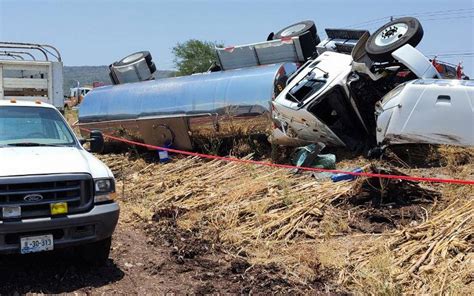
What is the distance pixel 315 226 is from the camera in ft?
21.9

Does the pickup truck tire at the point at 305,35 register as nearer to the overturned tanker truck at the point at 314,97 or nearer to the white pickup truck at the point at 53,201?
the overturned tanker truck at the point at 314,97

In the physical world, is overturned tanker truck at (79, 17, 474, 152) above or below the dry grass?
above

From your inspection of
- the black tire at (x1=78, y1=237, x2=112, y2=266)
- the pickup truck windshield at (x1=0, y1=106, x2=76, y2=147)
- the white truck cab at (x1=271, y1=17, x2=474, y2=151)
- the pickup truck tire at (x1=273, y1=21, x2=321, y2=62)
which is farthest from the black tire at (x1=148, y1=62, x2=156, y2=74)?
the black tire at (x1=78, y1=237, x2=112, y2=266)

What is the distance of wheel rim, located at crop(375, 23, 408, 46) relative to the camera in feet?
31.7

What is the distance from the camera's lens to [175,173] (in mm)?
10789

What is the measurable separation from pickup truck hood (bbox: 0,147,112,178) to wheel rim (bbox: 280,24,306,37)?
8631 mm

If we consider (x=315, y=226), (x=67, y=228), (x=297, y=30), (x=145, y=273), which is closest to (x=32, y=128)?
(x=67, y=228)

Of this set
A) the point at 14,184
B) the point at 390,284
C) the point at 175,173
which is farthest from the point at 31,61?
the point at 390,284

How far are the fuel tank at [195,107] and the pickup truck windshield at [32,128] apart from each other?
533cm

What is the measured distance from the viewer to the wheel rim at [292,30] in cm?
1328

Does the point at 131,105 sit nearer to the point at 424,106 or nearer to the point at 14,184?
the point at 424,106

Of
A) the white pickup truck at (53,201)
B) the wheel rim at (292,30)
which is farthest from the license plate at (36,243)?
the wheel rim at (292,30)

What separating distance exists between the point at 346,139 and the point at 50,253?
246 inches

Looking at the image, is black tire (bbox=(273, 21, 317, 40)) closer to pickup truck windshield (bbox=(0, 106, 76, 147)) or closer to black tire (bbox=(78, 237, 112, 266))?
pickup truck windshield (bbox=(0, 106, 76, 147))
